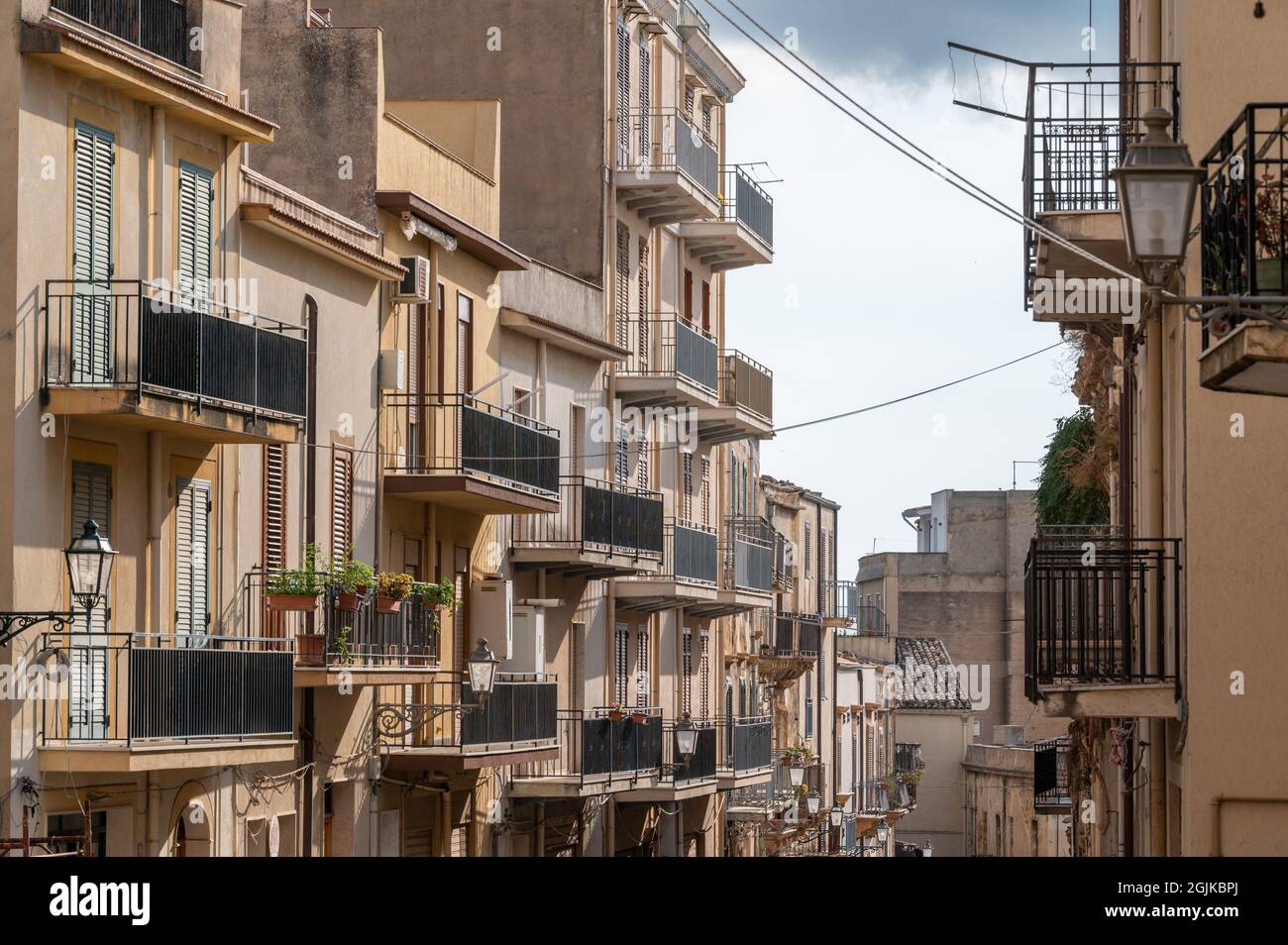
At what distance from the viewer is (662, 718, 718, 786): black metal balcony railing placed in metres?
34.7

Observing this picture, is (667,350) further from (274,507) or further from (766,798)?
(274,507)

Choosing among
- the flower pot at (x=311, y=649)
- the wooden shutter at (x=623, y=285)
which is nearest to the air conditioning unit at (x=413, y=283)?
the flower pot at (x=311, y=649)

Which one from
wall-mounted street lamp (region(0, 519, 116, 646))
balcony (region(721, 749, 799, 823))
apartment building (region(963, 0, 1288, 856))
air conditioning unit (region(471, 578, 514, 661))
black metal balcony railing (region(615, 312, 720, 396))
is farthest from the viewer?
balcony (region(721, 749, 799, 823))

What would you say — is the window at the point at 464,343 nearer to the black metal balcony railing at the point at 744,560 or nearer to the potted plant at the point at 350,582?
the potted plant at the point at 350,582

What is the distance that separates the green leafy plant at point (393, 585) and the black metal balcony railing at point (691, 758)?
10.4m

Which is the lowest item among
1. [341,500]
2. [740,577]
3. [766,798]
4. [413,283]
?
[766,798]

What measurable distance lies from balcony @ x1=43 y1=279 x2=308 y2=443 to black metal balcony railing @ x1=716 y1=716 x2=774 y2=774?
721 inches

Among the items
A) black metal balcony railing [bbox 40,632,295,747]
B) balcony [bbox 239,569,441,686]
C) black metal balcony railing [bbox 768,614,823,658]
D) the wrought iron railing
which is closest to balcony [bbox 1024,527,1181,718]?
the wrought iron railing

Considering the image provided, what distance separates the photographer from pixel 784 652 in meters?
51.3

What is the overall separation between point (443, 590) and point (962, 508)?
163 feet

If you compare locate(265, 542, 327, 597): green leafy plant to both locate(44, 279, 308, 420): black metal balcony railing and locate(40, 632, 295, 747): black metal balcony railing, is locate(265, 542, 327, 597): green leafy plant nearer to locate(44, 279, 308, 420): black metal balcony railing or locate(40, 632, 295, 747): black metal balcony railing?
locate(40, 632, 295, 747): black metal balcony railing

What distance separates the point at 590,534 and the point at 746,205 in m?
10.1

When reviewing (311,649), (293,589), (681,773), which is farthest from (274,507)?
(681,773)
